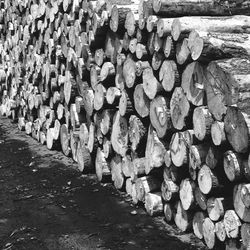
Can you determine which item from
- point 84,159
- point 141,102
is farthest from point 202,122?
point 84,159

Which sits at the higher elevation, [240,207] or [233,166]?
[233,166]

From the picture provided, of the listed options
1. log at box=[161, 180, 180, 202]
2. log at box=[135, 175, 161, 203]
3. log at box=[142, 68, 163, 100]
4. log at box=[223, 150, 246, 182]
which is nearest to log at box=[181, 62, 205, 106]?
log at box=[142, 68, 163, 100]

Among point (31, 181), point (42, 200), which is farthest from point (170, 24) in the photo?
point (31, 181)

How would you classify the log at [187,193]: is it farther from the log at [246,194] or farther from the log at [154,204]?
the log at [246,194]

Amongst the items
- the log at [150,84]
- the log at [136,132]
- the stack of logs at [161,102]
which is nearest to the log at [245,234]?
the stack of logs at [161,102]

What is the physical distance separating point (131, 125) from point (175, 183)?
71 centimetres

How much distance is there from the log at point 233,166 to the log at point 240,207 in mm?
58

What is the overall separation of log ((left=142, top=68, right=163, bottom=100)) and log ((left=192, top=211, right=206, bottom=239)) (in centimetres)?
94

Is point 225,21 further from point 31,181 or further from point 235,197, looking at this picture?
point 31,181

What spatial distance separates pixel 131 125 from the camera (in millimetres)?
4566

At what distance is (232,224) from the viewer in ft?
11.2

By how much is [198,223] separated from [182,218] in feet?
0.62

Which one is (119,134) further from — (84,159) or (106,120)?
(84,159)

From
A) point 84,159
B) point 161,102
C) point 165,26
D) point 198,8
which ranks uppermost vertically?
point 198,8
